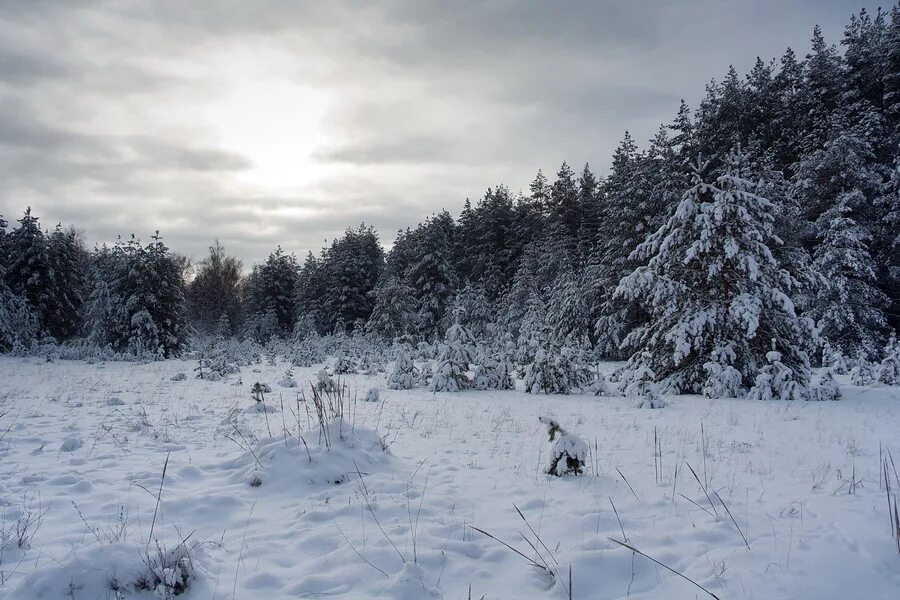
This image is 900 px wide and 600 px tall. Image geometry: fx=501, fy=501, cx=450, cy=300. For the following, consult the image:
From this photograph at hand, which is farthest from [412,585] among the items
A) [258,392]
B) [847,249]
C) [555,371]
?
[847,249]

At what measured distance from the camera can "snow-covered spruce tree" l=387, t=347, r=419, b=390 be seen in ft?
51.2

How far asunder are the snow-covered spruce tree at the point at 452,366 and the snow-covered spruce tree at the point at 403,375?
2.88 ft

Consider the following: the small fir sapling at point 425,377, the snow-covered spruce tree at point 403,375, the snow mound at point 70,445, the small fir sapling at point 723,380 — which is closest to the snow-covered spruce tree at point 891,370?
the small fir sapling at point 723,380

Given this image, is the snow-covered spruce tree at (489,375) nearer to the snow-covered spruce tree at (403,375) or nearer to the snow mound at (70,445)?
the snow-covered spruce tree at (403,375)

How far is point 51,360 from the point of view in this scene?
71.8 feet

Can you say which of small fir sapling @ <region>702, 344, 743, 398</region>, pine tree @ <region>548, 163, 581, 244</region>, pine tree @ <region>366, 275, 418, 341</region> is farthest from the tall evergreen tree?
small fir sapling @ <region>702, 344, 743, 398</region>

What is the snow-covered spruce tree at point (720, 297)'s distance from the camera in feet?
43.9

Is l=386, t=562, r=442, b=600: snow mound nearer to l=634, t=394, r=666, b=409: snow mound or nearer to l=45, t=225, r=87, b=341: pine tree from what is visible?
l=634, t=394, r=666, b=409: snow mound

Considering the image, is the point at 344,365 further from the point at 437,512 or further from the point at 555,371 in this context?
the point at 437,512

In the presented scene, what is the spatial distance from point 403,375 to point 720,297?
9560 mm

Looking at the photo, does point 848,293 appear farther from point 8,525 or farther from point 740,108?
point 8,525

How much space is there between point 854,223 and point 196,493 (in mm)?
27656

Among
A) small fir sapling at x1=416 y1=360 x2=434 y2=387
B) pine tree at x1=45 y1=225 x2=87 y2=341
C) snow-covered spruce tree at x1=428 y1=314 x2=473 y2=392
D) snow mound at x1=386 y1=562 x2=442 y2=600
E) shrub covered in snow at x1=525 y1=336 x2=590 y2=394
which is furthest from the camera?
pine tree at x1=45 y1=225 x2=87 y2=341

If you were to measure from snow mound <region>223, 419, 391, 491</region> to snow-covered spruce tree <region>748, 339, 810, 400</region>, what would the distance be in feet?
34.2
